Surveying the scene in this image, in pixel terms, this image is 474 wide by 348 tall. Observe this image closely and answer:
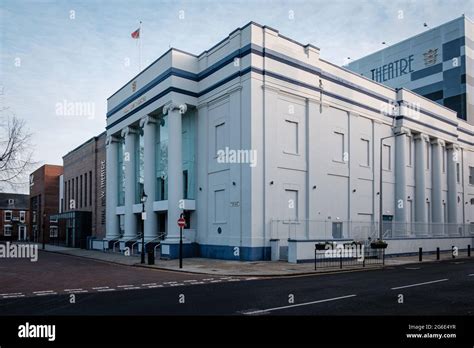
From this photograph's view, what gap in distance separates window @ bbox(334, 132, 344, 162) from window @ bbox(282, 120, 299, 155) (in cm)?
443

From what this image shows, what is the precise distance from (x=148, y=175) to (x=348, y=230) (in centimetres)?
1580

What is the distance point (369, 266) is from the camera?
23469mm

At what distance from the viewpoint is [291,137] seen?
29641 mm

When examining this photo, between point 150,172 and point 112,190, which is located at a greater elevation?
point 150,172

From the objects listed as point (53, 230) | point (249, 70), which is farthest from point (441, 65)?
point (53, 230)

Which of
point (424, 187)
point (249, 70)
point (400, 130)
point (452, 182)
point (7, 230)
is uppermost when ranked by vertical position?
point (249, 70)

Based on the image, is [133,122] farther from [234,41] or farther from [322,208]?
[322,208]

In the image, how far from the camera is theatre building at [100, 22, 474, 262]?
2734cm

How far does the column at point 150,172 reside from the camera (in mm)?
34031

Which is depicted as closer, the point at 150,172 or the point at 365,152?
the point at 150,172

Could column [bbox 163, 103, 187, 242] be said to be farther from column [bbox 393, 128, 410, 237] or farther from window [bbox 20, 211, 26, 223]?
window [bbox 20, 211, 26, 223]

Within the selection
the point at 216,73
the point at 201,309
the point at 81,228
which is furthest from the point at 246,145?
the point at 81,228

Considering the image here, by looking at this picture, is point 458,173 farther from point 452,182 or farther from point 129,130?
point 129,130

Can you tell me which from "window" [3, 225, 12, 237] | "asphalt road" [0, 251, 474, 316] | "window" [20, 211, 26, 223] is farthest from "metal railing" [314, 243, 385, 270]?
"window" [20, 211, 26, 223]
